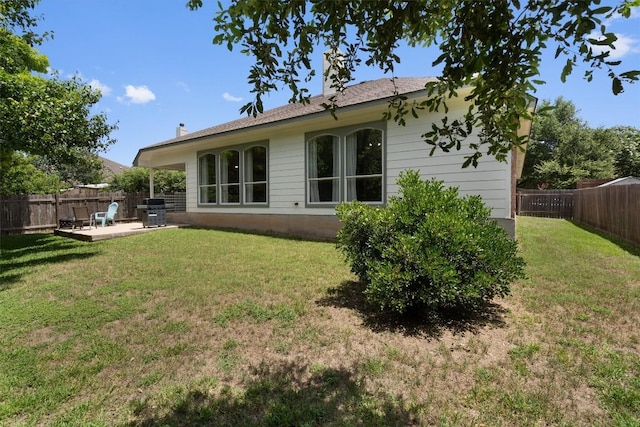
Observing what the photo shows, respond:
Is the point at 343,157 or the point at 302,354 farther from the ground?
the point at 343,157

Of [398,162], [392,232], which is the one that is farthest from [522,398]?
[398,162]

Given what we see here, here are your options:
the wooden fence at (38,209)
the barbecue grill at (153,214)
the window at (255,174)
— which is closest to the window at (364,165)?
the window at (255,174)

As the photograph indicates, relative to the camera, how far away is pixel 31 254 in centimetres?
875

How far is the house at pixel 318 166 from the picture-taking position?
793 centimetres

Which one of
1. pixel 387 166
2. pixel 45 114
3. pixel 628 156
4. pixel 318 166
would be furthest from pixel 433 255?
pixel 628 156

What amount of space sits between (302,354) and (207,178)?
11789 millimetres

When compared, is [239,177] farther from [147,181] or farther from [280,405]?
[147,181]

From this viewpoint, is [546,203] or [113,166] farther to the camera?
[113,166]

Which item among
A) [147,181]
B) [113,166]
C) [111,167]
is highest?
[113,166]

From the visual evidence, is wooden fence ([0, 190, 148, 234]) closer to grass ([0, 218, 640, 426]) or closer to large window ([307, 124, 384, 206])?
grass ([0, 218, 640, 426])

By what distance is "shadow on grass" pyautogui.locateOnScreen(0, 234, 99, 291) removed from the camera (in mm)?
6633

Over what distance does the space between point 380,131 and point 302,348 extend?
6.93 metres

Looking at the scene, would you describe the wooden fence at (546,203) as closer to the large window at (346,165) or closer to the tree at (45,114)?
the large window at (346,165)

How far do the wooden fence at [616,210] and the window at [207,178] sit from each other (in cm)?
1315
